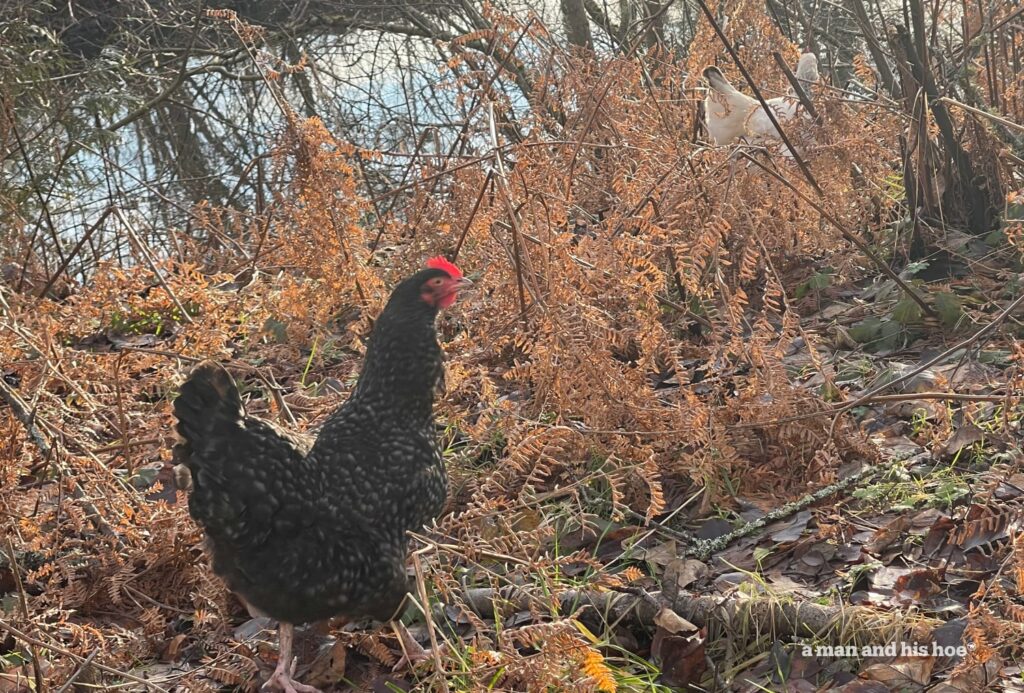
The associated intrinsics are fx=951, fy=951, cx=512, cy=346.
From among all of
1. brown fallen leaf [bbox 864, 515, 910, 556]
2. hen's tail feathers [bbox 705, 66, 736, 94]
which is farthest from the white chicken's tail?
brown fallen leaf [bbox 864, 515, 910, 556]

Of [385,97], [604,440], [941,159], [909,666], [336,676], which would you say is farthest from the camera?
[385,97]

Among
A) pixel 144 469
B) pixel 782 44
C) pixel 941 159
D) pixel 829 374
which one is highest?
pixel 782 44

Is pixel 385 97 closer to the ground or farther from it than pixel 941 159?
farther from it

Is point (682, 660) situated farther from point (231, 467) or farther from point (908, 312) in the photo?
point (908, 312)

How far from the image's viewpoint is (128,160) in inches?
339

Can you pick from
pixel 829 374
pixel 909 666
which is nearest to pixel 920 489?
pixel 829 374

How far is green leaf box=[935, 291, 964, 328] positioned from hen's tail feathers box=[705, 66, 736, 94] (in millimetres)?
1876

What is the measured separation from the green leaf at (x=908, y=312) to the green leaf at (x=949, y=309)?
80 millimetres

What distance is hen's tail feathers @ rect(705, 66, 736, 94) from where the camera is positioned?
5350 mm

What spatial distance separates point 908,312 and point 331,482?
2678mm

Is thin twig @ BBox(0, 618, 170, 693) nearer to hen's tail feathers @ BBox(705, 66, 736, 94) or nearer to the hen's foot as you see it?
the hen's foot

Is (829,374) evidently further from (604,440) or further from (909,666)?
(909,666)

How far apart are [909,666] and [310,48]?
8248 mm

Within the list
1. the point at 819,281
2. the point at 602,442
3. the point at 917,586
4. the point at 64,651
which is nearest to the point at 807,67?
the point at 819,281
